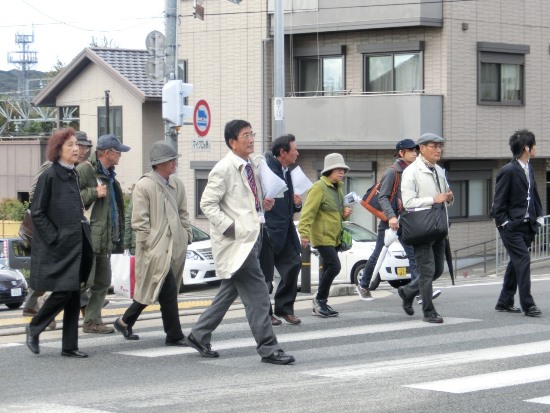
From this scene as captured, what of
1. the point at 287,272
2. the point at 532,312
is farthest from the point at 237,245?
the point at 532,312

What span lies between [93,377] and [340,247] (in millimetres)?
4441

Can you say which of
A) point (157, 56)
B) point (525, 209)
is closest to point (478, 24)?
point (157, 56)

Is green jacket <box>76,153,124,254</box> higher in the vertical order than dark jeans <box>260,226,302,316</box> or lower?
higher

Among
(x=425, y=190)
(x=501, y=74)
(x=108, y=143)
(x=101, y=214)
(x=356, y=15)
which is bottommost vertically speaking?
(x=101, y=214)

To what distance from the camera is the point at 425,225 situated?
1171 cm

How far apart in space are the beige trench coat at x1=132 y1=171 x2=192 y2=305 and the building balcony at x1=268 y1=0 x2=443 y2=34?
20518mm

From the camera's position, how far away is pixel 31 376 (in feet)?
29.4

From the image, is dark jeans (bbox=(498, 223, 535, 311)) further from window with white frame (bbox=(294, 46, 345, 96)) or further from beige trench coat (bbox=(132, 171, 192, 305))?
window with white frame (bbox=(294, 46, 345, 96))

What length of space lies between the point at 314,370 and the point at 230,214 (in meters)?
1.51

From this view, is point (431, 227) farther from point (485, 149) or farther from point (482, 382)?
point (485, 149)

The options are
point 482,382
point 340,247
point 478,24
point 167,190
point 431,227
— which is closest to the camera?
point 482,382

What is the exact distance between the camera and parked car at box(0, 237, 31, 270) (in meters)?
28.5

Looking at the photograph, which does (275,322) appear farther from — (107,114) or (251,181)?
(107,114)

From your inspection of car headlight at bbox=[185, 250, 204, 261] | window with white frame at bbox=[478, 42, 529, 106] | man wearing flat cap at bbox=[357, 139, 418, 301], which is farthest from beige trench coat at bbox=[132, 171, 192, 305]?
window with white frame at bbox=[478, 42, 529, 106]
